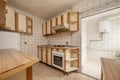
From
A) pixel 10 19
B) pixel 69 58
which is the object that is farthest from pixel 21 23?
pixel 69 58

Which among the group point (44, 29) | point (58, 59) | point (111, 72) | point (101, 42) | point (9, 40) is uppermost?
point (44, 29)

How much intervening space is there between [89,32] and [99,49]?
1.07 meters

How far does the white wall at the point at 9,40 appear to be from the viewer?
276 cm

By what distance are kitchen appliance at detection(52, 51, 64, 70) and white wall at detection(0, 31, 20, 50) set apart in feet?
5.07

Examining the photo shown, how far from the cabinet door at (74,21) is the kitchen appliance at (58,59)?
3.06 feet

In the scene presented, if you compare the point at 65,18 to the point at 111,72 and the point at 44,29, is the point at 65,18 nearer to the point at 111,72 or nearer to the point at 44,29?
the point at 44,29

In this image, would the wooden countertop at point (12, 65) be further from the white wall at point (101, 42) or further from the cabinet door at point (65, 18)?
the white wall at point (101, 42)

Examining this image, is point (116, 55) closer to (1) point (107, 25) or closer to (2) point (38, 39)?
(1) point (107, 25)

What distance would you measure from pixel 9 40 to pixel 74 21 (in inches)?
94.2

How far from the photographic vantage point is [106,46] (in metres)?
3.97

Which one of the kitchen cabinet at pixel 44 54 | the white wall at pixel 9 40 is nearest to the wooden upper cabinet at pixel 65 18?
the kitchen cabinet at pixel 44 54

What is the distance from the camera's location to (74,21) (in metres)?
2.76

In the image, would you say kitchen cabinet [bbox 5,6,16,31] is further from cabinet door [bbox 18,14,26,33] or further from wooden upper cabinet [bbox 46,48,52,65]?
wooden upper cabinet [bbox 46,48,52,65]

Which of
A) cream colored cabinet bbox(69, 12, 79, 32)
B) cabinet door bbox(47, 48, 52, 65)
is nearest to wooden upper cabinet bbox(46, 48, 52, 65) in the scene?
cabinet door bbox(47, 48, 52, 65)
